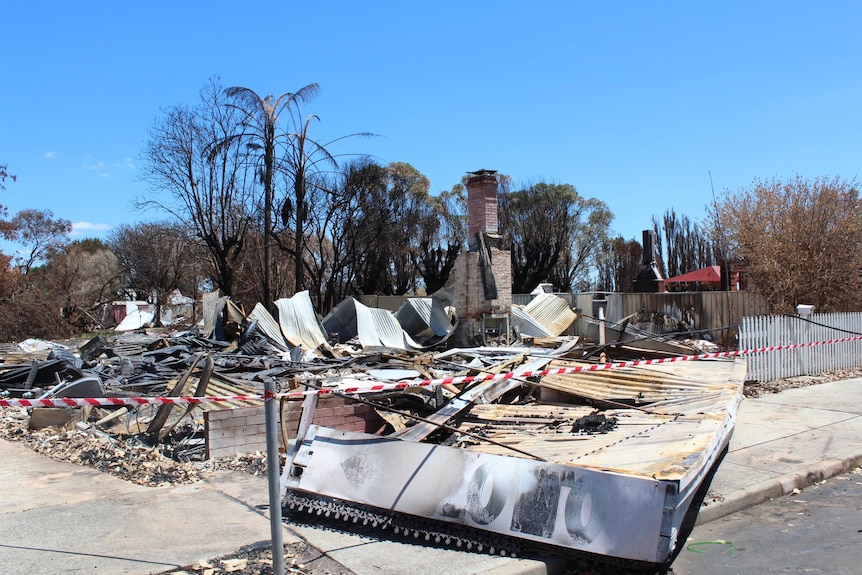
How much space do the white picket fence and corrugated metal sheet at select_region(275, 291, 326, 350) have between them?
9576 mm

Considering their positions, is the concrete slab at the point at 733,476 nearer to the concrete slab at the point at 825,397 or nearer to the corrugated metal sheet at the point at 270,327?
the concrete slab at the point at 825,397

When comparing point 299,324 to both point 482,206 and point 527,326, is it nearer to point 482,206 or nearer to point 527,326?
point 482,206

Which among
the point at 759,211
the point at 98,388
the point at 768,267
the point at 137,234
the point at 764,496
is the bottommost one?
the point at 764,496

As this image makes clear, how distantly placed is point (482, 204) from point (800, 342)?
28.1ft

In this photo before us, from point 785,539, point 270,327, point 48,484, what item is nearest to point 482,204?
point 270,327

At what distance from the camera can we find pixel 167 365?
11.9 metres

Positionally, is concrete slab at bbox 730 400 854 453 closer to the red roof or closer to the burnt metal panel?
the burnt metal panel

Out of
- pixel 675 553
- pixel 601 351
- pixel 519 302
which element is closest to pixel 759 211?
pixel 601 351

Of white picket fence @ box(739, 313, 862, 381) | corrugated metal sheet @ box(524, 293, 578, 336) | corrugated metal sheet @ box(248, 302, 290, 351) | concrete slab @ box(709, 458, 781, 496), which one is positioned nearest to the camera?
concrete slab @ box(709, 458, 781, 496)

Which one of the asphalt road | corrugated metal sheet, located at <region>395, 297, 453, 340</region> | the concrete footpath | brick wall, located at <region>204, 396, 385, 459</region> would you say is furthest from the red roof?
brick wall, located at <region>204, 396, 385, 459</region>

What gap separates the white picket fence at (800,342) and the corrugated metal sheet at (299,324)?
958 centimetres

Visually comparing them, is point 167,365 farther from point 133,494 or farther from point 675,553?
point 675,553

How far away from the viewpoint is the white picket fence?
11570 mm

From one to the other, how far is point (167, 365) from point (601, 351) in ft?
25.5
